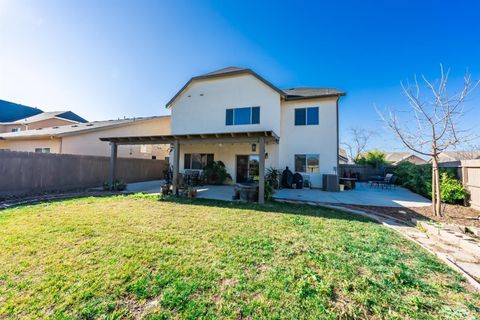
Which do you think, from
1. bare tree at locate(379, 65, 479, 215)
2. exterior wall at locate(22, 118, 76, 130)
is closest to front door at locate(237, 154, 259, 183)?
bare tree at locate(379, 65, 479, 215)

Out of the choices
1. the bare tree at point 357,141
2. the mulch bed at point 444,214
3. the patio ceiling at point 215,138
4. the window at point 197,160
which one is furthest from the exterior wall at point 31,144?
the bare tree at point 357,141

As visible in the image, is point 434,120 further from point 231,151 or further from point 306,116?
point 231,151

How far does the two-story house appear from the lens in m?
12.1

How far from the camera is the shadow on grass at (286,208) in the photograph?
6.03 m

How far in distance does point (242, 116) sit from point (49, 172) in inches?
431

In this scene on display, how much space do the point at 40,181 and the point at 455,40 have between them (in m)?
19.8

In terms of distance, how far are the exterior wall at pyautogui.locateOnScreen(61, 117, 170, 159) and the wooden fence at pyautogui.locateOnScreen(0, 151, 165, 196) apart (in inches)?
114

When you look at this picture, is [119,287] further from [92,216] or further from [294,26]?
[294,26]

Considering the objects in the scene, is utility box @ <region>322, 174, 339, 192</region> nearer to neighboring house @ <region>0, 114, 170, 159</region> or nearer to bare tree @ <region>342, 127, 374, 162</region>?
neighboring house @ <region>0, 114, 170, 159</region>

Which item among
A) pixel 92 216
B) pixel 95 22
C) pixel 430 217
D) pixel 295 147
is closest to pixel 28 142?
pixel 95 22

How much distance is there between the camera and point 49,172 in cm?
952

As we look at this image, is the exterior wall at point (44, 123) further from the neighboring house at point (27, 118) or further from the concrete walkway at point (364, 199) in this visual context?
the concrete walkway at point (364, 199)

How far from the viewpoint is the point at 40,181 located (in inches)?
362

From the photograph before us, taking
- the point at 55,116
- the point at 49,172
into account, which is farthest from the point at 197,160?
the point at 55,116
